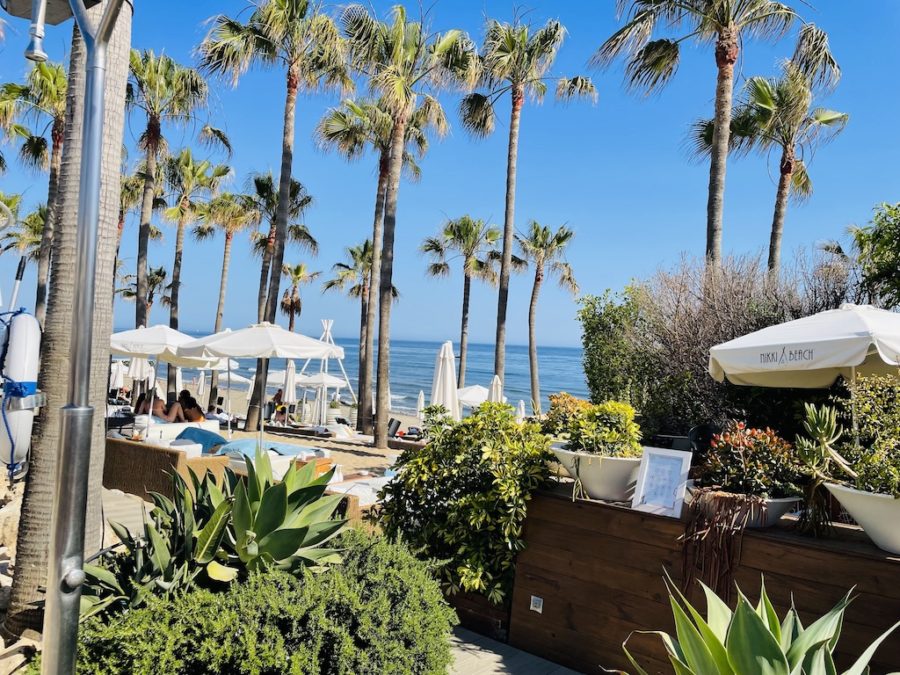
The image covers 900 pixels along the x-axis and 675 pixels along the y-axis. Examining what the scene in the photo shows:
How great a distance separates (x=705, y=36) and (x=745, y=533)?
10.2 meters

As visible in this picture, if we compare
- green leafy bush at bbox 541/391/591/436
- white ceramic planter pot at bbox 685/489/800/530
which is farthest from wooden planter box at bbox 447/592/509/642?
white ceramic planter pot at bbox 685/489/800/530

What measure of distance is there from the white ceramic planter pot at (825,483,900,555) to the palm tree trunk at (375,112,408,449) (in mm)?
11907

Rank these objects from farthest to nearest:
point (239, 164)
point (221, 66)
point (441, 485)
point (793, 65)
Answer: point (239, 164), point (221, 66), point (793, 65), point (441, 485)

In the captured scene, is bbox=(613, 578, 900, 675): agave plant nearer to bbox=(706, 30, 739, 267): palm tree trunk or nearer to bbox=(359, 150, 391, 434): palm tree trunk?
bbox=(706, 30, 739, 267): palm tree trunk

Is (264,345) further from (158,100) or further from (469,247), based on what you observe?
(469,247)

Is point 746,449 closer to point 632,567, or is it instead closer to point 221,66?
point 632,567

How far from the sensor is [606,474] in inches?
155

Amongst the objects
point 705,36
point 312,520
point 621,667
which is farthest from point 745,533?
point 705,36

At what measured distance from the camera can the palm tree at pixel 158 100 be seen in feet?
59.1

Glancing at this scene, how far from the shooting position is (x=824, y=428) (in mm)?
3256

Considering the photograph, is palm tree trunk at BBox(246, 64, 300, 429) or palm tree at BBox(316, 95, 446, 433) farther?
palm tree at BBox(316, 95, 446, 433)

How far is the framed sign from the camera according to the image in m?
3.63

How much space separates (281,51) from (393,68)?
333 cm

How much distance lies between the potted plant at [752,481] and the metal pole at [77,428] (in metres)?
3.00
